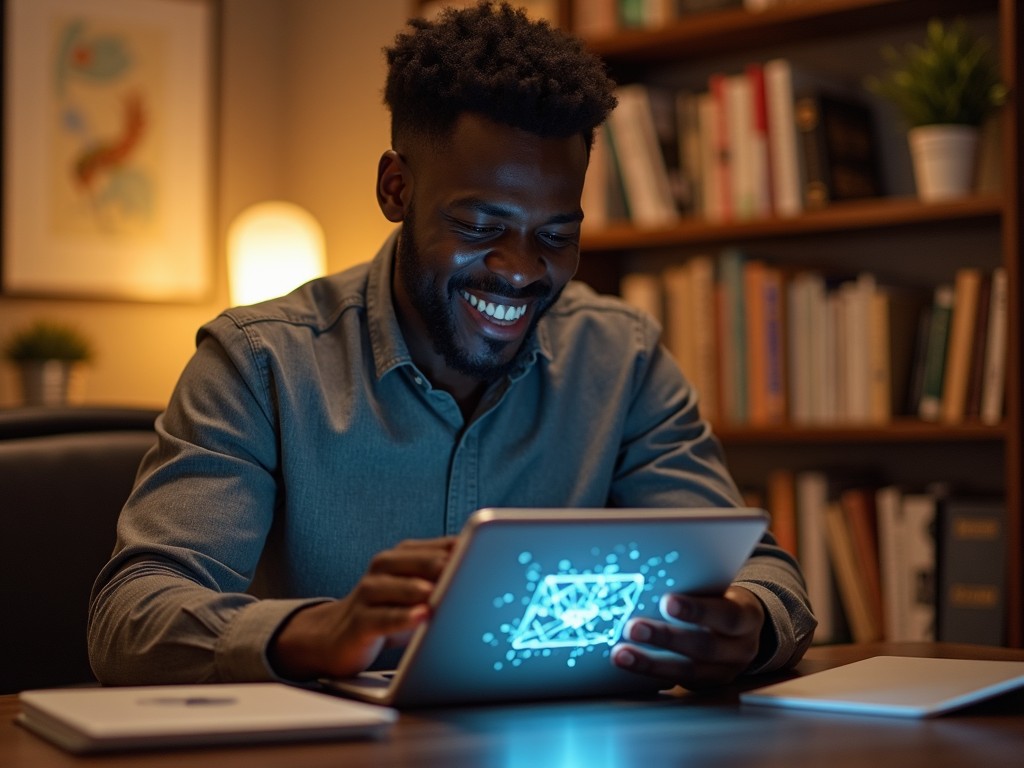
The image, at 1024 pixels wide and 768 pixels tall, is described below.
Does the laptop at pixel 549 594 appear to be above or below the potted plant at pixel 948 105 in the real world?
below

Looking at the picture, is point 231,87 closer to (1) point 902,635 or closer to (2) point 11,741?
(1) point 902,635

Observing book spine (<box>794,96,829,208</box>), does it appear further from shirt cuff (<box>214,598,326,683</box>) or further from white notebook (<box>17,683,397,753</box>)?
white notebook (<box>17,683,397,753</box>)

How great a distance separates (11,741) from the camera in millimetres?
835

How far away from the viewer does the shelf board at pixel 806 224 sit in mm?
2303

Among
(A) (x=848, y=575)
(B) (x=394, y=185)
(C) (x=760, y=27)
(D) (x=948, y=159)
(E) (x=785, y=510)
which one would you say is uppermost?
(C) (x=760, y=27)

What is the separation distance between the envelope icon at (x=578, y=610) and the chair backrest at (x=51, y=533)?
65 centimetres

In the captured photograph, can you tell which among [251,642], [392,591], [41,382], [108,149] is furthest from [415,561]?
[108,149]

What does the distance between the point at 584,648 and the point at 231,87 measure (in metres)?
2.93

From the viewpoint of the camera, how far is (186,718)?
80cm

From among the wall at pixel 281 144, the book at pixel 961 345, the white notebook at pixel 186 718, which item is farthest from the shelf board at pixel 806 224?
the white notebook at pixel 186 718

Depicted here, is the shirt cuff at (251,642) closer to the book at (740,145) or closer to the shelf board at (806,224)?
the shelf board at (806,224)

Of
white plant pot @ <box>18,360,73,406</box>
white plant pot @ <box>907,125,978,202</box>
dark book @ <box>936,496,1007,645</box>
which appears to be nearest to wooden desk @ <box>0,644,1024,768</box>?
dark book @ <box>936,496,1007,645</box>

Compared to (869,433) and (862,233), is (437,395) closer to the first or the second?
(869,433)

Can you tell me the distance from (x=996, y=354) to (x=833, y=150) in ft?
1.62
